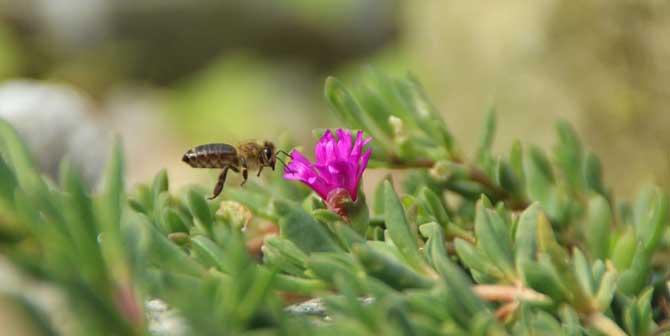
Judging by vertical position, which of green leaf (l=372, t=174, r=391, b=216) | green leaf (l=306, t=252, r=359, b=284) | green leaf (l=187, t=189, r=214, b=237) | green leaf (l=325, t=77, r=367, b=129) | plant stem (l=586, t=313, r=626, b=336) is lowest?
plant stem (l=586, t=313, r=626, b=336)

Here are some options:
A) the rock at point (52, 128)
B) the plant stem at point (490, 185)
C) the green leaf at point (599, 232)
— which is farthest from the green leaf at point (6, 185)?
the rock at point (52, 128)

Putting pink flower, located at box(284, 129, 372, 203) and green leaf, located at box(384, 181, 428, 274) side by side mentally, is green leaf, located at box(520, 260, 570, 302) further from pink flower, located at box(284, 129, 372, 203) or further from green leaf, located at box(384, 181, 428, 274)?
pink flower, located at box(284, 129, 372, 203)

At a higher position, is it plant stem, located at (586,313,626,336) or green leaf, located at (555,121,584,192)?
green leaf, located at (555,121,584,192)

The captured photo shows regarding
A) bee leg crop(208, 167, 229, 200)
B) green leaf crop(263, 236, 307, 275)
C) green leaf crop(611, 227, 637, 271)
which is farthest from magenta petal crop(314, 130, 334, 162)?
green leaf crop(611, 227, 637, 271)

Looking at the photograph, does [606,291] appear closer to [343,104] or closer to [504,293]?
[504,293]

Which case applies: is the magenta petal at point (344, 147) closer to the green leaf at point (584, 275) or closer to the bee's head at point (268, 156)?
the green leaf at point (584, 275)

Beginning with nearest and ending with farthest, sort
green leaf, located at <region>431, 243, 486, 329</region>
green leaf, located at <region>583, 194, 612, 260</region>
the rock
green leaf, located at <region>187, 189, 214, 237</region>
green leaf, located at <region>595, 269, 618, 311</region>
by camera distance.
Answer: green leaf, located at <region>431, 243, 486, 329</region> < green leaf, located at <region>595, 269, 618, 311</region> < green leaf, located at <region>187, 189, 214, 237</region> < green leaf, located at <region>583, 194, 612, 260</region> < the rock
